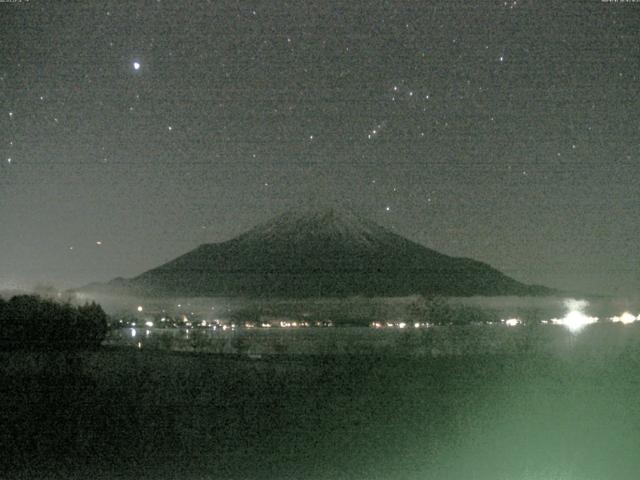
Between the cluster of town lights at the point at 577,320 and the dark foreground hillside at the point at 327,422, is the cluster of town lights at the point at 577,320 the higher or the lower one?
the higher one

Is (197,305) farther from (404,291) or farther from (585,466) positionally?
(585,466)

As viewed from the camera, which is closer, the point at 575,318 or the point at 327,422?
the point at 327,422

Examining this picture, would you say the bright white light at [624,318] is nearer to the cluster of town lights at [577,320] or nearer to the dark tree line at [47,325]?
the cluster of town lights at [577,320]

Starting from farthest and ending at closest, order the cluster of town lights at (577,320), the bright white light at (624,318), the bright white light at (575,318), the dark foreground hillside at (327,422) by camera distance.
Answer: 1. the bright white light at (624,318)
2. the bright white light at (575,318)
3. the cluster of town lights at (577,320)
4. the dark foreground hillside at (327,422)

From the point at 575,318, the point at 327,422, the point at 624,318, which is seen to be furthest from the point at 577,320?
the point at 327,422

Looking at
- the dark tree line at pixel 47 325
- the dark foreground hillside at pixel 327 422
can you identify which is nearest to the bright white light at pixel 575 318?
the dark tree line at pixel 47 325

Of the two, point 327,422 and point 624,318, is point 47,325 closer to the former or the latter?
point 327,422

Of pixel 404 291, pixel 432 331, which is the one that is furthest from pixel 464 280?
pixel 432 331
